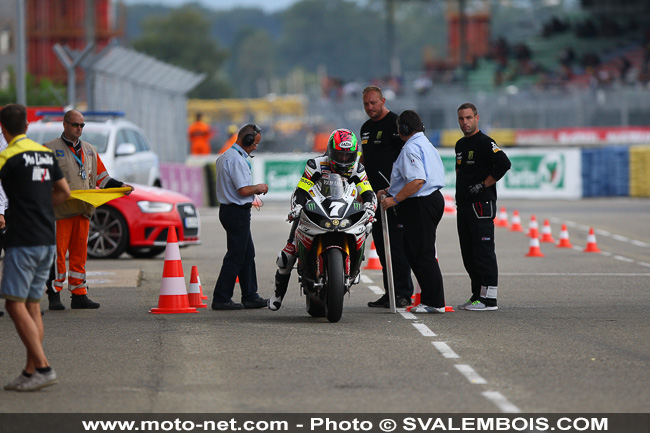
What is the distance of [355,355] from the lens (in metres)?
9.38

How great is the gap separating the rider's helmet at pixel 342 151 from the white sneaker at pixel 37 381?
3930mm

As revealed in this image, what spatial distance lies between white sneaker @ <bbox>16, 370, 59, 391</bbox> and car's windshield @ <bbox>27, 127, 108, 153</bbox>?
12048mm

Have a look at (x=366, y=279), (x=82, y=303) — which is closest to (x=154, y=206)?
(x=366, y=279)

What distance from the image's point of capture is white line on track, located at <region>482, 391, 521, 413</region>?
24.0 feet

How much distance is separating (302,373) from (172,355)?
1257 mm

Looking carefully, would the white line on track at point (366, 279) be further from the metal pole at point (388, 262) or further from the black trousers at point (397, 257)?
the metal pole at point (388, 262)

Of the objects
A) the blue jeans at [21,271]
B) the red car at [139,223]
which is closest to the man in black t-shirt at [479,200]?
the blue jeans at [21,271]

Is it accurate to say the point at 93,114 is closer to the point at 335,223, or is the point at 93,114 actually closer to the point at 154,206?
the point at 154,206

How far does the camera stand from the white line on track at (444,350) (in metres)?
9.34

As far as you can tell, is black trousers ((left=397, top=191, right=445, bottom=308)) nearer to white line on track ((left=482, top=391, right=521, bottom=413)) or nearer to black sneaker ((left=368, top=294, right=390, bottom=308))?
black sneaker ((left=368, top=294, right=390, bottom=308))

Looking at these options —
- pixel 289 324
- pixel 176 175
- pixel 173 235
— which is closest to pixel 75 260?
pixel 173 235

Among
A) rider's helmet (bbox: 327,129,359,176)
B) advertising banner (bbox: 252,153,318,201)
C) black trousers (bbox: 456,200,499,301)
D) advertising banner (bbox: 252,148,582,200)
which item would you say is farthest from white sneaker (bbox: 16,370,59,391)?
advertising banner (bbox: 252,148,582,200)

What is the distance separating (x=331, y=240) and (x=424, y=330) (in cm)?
111

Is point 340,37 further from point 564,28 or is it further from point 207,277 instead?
point 207,277
